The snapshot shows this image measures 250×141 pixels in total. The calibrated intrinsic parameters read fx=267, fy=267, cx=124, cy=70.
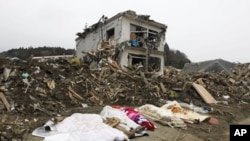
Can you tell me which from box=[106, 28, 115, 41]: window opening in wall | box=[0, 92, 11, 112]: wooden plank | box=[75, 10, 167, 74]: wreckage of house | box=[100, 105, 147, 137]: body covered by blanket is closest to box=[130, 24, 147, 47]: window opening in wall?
box=[75, 10, 167, 74]: wreckage of house

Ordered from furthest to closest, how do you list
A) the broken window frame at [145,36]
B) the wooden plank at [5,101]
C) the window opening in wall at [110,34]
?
the window opening in wall at [110,34] → the broken window frame at [145,36] → the wooden plank at [5,101]

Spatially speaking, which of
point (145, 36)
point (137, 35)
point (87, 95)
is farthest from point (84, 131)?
point (145, 36)

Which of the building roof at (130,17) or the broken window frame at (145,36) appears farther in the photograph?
the broken window frame at (145,36)

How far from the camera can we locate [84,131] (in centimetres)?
669

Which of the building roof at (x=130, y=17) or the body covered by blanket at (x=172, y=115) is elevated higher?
the building roof at (x=130, y=17)

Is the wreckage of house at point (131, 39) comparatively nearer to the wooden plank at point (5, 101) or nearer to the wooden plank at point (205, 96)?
the wooden plank at point (205, 96)

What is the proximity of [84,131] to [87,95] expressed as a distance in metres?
5.85

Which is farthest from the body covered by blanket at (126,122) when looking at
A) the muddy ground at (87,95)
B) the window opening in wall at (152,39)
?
the window opening in wall at (152,39)

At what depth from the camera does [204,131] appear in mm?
8953

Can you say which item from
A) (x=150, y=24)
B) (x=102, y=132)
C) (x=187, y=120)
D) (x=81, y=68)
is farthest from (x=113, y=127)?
(x=150, y=24)

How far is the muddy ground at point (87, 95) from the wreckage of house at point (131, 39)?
3.72m

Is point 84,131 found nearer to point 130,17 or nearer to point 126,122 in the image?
point 126,122

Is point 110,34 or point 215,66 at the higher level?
point 110,34

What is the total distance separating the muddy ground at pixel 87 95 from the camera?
27.2 ft
